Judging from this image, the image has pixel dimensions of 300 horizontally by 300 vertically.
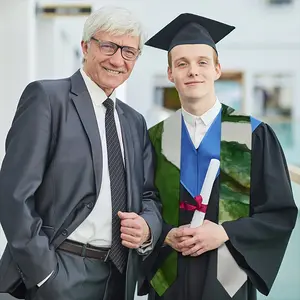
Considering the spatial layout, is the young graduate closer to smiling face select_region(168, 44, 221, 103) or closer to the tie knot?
smiling face select_region(168, 44, 221, 103)

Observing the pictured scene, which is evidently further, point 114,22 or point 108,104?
point 108,104

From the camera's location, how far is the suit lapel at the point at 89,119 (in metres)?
1.61

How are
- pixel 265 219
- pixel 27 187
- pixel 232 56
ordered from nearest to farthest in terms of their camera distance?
pixel 27 187
pixel 265 219
pixel 232 56

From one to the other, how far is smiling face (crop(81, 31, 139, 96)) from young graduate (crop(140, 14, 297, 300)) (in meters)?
0.19

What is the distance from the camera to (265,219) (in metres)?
1.73

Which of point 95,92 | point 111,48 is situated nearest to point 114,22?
point 111,48

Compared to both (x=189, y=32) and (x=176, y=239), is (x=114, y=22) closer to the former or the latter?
(x=189, y=32)

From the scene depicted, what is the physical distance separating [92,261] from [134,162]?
36 centimetres

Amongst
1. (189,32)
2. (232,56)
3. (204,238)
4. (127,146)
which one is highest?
(189,32)

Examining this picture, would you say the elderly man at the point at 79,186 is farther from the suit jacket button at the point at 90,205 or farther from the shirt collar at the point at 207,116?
the shirt collar at the point at 207,116

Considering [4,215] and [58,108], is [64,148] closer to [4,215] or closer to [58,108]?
[58,108]

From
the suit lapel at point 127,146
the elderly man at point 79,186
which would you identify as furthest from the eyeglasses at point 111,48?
the suit lapel at point 127,146

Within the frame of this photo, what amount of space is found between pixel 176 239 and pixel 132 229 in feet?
0.63

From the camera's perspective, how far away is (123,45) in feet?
5.47
